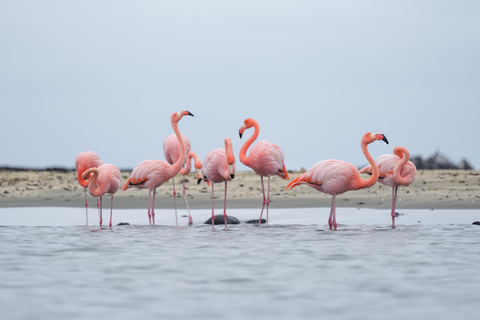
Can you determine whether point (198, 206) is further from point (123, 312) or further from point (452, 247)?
point (123, 312)

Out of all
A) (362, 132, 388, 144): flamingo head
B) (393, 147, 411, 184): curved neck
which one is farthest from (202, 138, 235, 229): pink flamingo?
(393, 147, 411, 184): curved neck

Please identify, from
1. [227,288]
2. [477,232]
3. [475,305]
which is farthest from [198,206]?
[475,305]

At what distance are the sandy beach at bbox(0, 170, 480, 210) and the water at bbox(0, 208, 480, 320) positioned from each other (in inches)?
99.4

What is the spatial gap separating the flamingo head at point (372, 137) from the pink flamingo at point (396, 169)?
2.37 ft

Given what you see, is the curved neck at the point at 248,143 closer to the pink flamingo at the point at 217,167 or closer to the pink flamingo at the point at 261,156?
the pink flamingo at the point at 261,156

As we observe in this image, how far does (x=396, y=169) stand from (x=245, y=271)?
496 cm

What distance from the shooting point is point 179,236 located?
959 centimetres

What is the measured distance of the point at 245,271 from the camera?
6.60m

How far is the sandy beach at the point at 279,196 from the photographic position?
13.9 m

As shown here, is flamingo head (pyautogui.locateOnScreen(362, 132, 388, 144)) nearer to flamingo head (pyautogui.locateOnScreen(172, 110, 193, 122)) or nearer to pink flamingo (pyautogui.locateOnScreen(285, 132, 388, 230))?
pink flamingo (pyautogui.locateOnScreen(285, 132, 388, 230))

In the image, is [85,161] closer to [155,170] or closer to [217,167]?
[155,170]

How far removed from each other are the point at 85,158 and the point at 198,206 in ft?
8.51

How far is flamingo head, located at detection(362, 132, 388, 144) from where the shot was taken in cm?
1032

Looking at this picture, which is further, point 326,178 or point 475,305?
point 326,178
